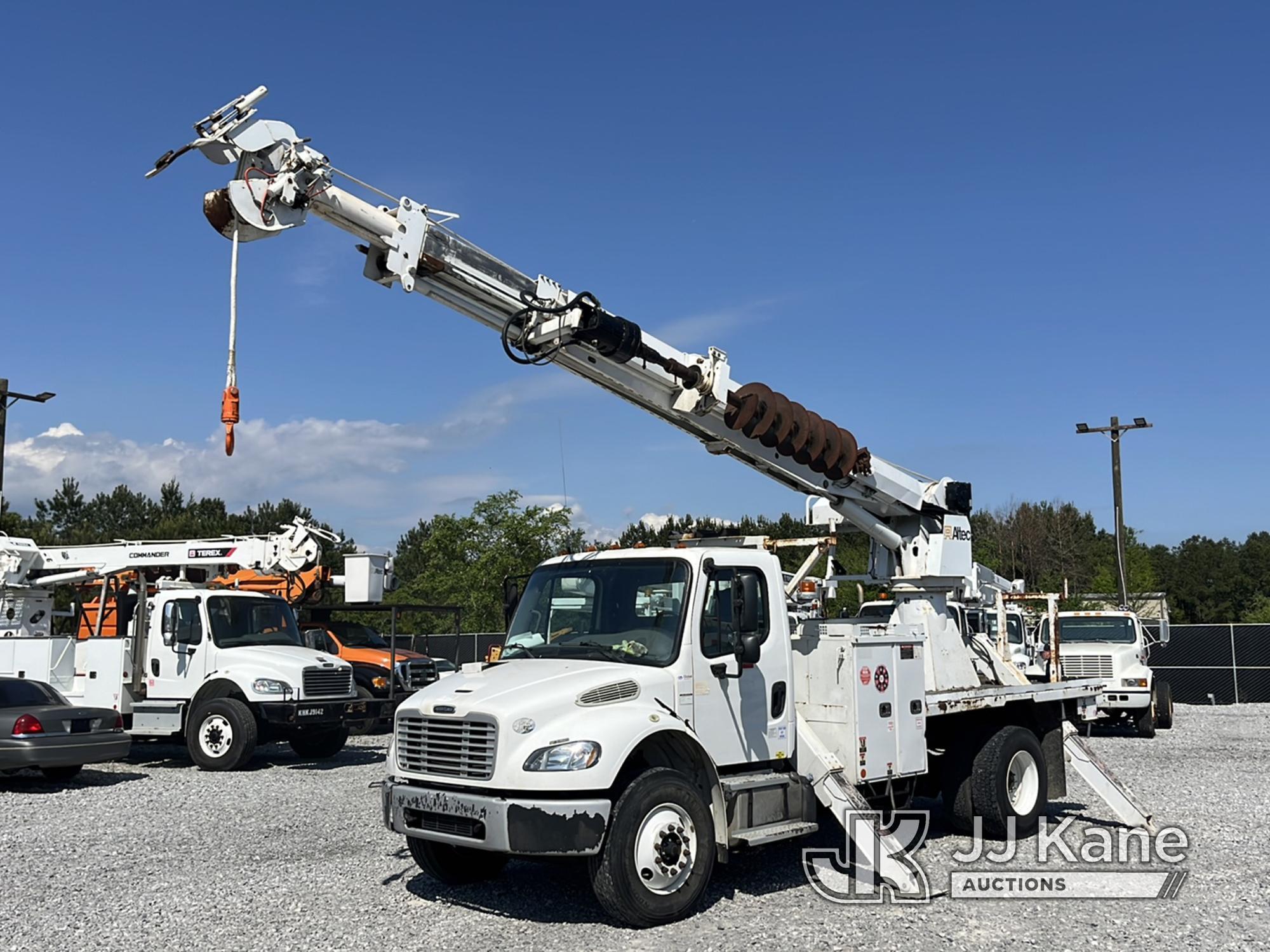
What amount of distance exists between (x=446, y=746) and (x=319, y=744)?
10.2m

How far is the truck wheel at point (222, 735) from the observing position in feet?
49.1

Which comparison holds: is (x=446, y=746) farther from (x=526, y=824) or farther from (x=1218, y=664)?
(x=1218, y=664)

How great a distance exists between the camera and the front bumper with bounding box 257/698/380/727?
1503 cm

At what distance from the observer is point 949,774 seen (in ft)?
32.8

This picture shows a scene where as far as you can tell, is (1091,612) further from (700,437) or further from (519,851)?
(519,851)

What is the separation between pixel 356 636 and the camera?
22.6 metres

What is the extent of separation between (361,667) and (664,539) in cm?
1223

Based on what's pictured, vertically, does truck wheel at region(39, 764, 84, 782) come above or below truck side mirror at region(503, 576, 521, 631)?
below

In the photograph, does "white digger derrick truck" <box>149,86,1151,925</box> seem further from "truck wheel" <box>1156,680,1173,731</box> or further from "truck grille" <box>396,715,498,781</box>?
"truck wheel" <box>1156,680,1173,731</box>

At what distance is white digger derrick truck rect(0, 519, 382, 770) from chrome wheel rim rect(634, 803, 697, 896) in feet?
30.5

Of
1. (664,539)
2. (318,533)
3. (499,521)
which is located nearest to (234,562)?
(318,533)

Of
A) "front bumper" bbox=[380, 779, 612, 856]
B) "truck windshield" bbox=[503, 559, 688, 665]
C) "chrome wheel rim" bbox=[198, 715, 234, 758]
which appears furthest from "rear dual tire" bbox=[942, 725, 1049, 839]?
"chrome wheel rim" bbox=[198, 715, 234, 758]

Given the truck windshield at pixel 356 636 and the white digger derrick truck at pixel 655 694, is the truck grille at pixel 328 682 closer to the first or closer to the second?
the truck windshield at pixel 356 636

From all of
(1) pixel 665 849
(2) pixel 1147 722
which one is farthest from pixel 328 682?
(2) pixel 1147 722
